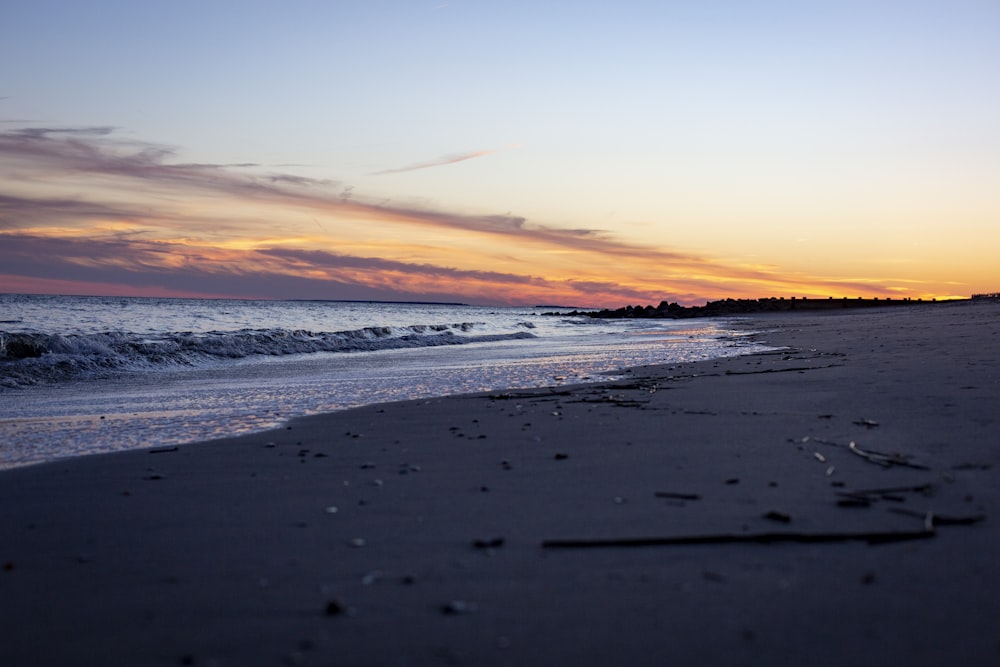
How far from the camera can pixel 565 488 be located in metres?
4.29

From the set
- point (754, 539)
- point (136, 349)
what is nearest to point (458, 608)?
point (754, 539)

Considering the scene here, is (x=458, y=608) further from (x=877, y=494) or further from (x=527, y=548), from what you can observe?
(x=877, y=494)

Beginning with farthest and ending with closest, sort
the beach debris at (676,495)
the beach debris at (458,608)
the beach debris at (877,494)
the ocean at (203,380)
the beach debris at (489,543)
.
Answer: the ocean at (203,380) < the beach debris at (676,495) < the beach debris at (877,494) < the beach debris at (489,543) < the beach debris at (458,608)

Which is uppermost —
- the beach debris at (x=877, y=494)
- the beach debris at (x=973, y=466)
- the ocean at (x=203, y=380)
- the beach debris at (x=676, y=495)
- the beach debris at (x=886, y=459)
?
the beach debris at (x=973, y=466)

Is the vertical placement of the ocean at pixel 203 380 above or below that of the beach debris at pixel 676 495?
below

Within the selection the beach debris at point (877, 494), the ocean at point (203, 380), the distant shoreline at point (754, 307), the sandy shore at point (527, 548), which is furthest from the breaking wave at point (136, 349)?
the distant shoreline at point (754, 307)

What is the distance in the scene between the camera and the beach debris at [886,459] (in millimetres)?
4367

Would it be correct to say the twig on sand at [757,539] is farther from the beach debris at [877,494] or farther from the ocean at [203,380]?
the ocean at [203,380]

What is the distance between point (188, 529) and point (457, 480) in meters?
1.61

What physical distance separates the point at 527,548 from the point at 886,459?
2.66 meters

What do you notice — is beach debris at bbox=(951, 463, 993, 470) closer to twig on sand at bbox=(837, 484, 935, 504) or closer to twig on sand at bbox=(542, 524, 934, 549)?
twig on sand at bbox=(837, 484, 935, 504)

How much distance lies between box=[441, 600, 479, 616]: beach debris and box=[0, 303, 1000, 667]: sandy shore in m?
0.01

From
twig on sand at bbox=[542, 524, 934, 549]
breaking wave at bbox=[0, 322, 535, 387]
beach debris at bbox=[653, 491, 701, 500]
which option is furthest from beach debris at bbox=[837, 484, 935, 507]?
breaking wave at bbox=[0, 322, 535, 387]

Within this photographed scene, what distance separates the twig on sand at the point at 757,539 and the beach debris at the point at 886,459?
4.31ft
